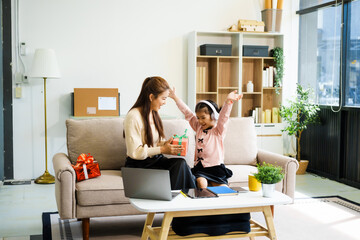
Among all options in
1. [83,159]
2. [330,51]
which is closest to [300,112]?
[330,51]

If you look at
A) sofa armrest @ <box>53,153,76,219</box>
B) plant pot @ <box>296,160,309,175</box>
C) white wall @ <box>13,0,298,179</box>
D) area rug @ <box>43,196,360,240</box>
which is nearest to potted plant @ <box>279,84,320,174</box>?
plant pot @ <box>296,160,309,175</box>

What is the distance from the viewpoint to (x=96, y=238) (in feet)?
10.9

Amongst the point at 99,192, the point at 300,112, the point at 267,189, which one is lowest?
the point at 99,192

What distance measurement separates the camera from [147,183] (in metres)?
2.56

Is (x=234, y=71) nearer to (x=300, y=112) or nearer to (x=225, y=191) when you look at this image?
(x=300, y=112)

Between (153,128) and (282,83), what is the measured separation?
3.02 m

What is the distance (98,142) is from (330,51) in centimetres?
330

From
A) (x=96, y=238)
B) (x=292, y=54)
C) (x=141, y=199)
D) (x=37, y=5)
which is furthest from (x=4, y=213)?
(x=292, y=54)

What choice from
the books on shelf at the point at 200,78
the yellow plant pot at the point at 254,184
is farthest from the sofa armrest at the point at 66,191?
the books on shelf at the point at 200,78

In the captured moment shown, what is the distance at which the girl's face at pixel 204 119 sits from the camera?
3455 millimetres

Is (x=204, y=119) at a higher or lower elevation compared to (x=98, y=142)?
higher

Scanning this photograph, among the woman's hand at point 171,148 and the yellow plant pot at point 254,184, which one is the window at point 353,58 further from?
the woman's hand at point 171,148

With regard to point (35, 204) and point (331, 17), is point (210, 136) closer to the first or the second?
point (35, 204)

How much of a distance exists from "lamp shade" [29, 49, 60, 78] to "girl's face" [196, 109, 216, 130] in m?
2.21
